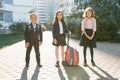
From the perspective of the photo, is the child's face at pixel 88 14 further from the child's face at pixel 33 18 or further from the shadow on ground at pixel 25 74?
the shadow on ground at pixel 25 74

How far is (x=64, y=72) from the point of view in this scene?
8.69 m

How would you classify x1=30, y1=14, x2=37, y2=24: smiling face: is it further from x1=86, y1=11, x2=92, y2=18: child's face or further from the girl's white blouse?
x1=86, y1=11, x2=92, y2=18: child's face

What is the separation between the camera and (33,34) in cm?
958

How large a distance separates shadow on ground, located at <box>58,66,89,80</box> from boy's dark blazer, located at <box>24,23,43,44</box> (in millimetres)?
1239

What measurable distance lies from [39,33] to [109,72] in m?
2.52

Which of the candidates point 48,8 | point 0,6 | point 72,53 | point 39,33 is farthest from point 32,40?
point 48,8

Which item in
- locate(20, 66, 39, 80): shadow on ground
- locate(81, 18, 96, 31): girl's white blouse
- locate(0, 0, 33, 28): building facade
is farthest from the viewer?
locate(0, 0, 33, 28): building facade

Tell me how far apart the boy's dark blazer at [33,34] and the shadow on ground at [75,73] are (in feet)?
4.06

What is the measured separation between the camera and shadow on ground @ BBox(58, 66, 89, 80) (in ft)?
26.2

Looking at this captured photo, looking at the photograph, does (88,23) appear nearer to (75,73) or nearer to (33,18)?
(33,18)

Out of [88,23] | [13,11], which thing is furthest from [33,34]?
[13,11]

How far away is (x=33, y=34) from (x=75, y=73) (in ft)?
6.44

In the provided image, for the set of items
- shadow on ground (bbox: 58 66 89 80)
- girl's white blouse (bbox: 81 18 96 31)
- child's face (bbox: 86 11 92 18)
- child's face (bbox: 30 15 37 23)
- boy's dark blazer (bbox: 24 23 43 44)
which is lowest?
shadow on ground (bbox: 58 66 89 80)

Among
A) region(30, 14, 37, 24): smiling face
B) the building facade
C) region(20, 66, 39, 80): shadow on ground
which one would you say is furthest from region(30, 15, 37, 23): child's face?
the building facade
